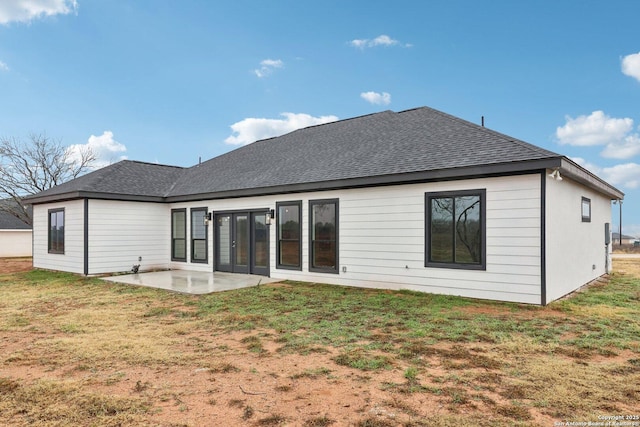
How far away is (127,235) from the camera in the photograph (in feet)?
38.6

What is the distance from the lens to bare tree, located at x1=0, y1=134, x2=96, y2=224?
73.7ft

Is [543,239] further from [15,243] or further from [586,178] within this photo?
[15,243]

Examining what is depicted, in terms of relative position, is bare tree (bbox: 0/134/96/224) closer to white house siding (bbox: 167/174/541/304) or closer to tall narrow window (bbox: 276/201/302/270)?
tall narrow window (bbox: 276/201/302/270)

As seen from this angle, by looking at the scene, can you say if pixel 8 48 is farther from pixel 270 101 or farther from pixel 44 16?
pixel 270 101

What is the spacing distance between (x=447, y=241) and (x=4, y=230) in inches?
1052

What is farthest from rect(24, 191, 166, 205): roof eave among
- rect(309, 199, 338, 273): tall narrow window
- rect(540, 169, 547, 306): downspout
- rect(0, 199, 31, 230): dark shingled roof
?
rect(0, 199, 31, 230): dark shingled roof

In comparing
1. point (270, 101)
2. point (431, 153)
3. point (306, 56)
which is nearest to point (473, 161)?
point (431, 153)

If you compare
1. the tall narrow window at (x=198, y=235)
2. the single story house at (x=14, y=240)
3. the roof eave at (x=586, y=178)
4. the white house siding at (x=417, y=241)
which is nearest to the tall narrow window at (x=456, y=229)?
the white house siding at (x=417, y=241)

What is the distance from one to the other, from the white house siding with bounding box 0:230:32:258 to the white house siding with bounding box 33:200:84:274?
41.2 feet

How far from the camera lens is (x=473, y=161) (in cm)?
691

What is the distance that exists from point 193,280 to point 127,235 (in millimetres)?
3682

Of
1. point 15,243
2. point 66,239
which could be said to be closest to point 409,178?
point 66,239

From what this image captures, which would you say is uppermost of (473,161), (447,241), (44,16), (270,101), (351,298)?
(44,16)

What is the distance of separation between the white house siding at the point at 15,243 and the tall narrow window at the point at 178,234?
16.8 meters
